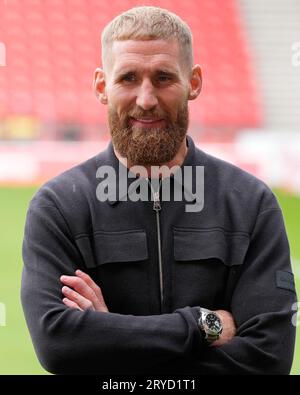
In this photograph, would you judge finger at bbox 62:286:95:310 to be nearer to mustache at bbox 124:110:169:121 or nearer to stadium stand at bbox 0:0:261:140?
mustache at bbox 124:110:169:121

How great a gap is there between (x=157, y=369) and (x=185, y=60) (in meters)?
0.90

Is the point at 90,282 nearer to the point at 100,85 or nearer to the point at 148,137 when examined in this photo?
the point at 148,137

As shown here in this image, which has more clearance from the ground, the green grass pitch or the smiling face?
the smiling face

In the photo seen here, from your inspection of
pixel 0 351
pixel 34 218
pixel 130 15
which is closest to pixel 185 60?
pixel 130 15

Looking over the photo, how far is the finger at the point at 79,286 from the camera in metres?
2.35

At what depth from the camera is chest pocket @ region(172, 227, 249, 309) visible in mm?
2408

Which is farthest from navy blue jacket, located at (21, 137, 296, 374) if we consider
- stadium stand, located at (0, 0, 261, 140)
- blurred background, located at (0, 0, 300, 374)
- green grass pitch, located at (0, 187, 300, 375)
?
stadium stand, located at (0, 0, 261, 140)

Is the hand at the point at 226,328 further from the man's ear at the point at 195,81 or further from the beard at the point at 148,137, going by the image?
the man's ear at the point at 195,81

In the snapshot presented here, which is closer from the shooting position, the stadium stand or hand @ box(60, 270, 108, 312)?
hand @ box(60, 270, 108, 312)

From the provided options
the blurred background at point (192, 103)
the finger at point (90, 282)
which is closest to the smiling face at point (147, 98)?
the finger at point (90, 282)

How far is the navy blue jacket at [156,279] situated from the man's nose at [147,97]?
0.31 m

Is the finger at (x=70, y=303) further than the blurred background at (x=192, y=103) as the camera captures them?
No

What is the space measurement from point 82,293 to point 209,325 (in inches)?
14.8

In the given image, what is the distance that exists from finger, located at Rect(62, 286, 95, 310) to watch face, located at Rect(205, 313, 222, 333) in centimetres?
34
